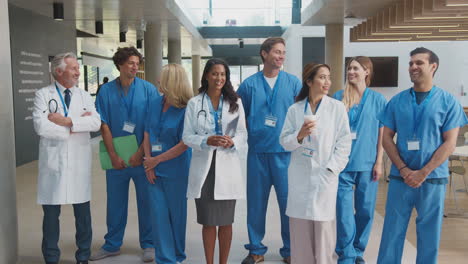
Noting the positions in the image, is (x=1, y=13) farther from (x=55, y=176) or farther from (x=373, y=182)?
(x=373, y=182)

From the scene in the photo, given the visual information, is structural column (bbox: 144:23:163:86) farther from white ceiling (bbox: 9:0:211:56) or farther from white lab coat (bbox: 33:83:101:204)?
white lab coat (bbox: 33:83:101:204)

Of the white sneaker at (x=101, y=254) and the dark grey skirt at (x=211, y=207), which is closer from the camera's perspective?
the dark grey skirt at (x=211, y=207)

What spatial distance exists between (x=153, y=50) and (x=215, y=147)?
10.2 m

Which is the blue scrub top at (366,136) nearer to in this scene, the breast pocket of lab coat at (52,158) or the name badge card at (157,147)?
the name badge card at (157,147)

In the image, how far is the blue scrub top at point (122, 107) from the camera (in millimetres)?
4119

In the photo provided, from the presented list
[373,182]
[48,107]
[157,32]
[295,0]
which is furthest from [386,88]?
[48,107]

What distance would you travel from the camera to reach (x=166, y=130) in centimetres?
371

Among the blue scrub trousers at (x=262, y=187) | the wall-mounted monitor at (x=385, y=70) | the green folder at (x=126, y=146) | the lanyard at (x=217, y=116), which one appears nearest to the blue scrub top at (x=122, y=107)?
the green folder at (x=126, y=146)

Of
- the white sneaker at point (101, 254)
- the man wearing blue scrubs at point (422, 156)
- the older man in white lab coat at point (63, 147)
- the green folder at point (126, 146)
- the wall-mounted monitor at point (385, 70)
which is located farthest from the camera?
the wall-mounted monitor at point (385, 70)

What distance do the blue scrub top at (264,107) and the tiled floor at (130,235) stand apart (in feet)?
3.41

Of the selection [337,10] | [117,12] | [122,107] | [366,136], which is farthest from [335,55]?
[122,107]

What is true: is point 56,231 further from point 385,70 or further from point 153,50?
point 385,70

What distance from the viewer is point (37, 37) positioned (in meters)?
10.9

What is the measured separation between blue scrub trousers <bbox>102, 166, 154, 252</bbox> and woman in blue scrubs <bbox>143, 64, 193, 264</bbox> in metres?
0.43
